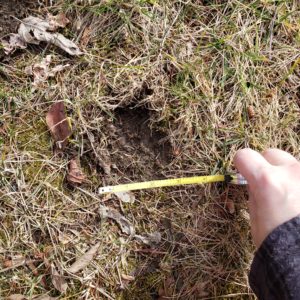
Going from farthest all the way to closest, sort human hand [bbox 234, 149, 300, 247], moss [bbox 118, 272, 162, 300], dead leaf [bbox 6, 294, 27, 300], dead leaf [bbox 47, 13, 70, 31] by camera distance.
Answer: dead leaf [bbox 47, 13, 70, 31], moss [bbox 118, 272, 162, 300], dead leaf [bbox 6, 294, 27, 300], human hand [bbox 234, 149, 300, 247]

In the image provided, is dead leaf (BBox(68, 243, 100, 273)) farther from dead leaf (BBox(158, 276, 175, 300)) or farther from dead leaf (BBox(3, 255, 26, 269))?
dead leaf (BBox(158, 276, 175, 300))

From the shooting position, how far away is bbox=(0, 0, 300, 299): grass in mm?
2936

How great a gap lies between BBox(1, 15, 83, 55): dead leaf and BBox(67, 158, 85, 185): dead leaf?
0.74m

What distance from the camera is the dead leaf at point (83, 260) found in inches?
114

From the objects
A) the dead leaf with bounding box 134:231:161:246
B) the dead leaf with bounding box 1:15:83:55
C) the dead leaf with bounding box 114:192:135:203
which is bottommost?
the dead leaf with bounding box 134:231:161:246

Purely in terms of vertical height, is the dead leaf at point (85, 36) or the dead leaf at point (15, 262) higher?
the dead leaf at point (85, 36)

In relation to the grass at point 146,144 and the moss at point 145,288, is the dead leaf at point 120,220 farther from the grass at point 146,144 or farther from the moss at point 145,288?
the moss at point 145,288

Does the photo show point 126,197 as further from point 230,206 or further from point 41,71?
point 41,71

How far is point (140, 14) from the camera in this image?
3.09 meters

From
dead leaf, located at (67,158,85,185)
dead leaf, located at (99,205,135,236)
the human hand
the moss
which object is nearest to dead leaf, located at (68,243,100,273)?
dead leaf, located at (99,205,135,236)

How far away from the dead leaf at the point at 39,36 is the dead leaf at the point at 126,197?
3.18 feet

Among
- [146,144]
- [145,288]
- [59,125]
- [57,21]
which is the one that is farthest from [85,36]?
[145,288]

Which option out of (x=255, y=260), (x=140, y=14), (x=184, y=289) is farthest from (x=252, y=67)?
(x=184, y=289)

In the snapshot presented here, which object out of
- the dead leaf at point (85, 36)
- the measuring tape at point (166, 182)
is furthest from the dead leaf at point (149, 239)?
the dead leaf at point (85, 36)
